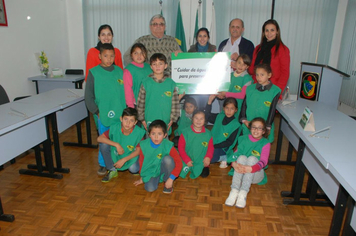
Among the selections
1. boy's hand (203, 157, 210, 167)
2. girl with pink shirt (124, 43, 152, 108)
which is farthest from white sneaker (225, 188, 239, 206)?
girl with pink shirt (124, 43, 152, 108)

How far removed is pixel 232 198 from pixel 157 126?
3.20 ft

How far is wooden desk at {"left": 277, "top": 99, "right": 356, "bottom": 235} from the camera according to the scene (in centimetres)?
163

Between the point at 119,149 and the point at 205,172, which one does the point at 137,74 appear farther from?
the point at 205,172

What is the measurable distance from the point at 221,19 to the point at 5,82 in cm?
416

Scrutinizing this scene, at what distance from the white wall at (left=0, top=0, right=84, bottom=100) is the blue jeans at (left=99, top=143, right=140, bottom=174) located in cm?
250

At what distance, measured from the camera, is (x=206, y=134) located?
3047 mm

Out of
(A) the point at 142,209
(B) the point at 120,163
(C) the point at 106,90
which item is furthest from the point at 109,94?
(A) the point at 142,209

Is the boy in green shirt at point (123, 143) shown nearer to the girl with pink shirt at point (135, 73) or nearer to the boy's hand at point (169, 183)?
the girl with pink shirt at point (135, 73)

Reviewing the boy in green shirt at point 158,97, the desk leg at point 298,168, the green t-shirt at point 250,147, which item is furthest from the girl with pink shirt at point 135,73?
the desk leg at point 298,168

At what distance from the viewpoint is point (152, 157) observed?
2.76m

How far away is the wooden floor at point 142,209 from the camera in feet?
7.39

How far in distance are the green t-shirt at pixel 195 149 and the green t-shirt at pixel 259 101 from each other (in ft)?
1.74

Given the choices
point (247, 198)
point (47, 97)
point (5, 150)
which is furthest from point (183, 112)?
point (5, 150)

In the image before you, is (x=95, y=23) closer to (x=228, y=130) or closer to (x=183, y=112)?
(x=183, y=112)
